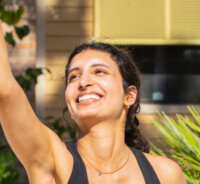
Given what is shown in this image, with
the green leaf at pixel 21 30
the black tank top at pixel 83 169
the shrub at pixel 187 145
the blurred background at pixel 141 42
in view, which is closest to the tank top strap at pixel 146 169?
the black tank top at pixel 83 169

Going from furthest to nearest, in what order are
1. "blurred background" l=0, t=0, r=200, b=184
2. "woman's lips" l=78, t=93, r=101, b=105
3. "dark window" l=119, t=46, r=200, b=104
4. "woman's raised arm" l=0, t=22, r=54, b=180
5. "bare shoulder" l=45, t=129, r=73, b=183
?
"dark window" l=119, t=46, r=200, b=104
"blurred background" l=0, t=0, r=200, b=184
"woman's lips" l=78, t=93, r=101, b=105
"bare shoulder" l=45, t=129, r=73, b=183
"woman's raised arm" l=0, t=22, r=54, b=180

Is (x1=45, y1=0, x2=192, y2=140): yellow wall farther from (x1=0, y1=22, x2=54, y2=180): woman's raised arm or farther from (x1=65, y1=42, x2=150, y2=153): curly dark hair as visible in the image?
(x1=0, y1=22, x2=54, y2=180): woman's raised arm

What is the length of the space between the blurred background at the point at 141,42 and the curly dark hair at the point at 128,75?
10.0ft

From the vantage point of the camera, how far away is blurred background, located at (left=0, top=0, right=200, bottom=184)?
5.47m

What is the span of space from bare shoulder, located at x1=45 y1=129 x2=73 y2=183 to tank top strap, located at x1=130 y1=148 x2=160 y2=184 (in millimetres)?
332

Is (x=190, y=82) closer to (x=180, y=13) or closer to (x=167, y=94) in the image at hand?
(x=167, y=94)

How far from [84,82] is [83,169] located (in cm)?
32

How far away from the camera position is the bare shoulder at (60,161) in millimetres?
1735

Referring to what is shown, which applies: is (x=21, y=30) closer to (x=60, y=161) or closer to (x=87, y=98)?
(x=87, y=98)

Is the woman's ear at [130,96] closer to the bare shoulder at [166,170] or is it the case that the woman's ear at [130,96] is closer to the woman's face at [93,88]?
the woman's face at [93,88]

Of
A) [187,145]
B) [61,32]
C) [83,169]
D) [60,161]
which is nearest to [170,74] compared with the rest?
[61,32]

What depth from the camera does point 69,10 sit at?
5590 millimetres

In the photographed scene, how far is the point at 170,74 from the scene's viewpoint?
566 centimetres

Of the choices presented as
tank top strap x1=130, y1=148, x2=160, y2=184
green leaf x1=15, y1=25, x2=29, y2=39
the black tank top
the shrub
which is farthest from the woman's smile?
green leaf x1=15, y1=25, x2=29, y2=39
